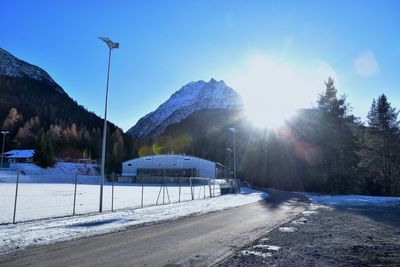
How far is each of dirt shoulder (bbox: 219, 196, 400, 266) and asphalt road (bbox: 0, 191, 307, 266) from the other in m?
0.65

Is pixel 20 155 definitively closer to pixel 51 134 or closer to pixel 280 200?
pixel 51 134

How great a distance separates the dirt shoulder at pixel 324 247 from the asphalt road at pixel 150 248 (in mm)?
646

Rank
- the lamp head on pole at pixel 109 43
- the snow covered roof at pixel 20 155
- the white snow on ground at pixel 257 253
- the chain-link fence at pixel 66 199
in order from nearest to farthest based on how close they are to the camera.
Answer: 1. the white snow on ground at pixel 257 253
2. the chain-link fence at pixel 66 199
3. the lamp head on pole at pixel 109 43
4. the snow covered roof at pixel 20 155

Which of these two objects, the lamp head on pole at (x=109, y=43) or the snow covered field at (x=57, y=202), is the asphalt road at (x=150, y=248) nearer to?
the snow covered field at (x=57, y=202)

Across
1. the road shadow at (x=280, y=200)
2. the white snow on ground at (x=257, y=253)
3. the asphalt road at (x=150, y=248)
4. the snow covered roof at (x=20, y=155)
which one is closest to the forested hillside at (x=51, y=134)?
the snow covered roof at (x=20, y=155)

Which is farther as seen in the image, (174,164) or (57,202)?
(174,164)

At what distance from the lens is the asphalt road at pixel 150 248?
854 centimetres

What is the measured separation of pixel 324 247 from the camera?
10.4m

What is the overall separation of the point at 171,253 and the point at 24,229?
21.5ft

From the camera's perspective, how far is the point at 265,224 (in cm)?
1609

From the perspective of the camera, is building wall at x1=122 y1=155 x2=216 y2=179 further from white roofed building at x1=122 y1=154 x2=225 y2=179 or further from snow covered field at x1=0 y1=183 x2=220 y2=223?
snow covered field at x1=0 y1=183 x2=220 y2=223

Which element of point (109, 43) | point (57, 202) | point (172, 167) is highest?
point (109, 43)

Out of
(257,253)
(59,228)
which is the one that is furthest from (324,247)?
(59,228)

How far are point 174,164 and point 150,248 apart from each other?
94398 mm
